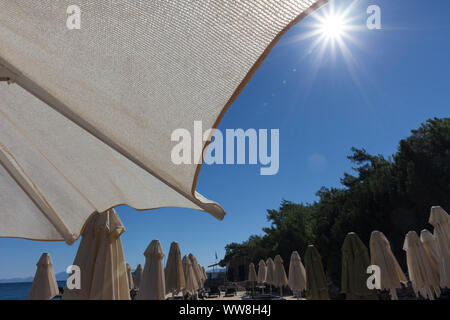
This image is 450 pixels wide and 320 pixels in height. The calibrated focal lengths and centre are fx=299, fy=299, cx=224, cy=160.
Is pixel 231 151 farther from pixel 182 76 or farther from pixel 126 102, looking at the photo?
pixel 182 76

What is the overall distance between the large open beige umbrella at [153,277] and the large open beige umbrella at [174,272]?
14.8 feet

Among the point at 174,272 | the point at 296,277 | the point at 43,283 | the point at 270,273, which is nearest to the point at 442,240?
the point at 296,277

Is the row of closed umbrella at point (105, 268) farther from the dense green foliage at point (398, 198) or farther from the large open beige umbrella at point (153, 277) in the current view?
the dense green foliage at point (398, 198)

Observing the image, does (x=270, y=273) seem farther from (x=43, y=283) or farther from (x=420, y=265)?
(x=43, y=283)

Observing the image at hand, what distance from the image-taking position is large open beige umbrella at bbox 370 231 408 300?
7.88 metres

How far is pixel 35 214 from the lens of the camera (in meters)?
4.23

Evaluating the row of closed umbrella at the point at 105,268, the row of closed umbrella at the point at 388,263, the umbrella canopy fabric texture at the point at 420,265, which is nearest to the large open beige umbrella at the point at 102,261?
the row of closed umbrella at the point at 105,268

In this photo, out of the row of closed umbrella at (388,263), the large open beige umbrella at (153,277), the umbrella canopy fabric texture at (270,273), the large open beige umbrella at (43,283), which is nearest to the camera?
the large open beige umbrella at (153,277)

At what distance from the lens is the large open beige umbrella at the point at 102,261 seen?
364 centimetres

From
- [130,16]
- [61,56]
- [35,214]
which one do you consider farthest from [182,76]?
[35,214]

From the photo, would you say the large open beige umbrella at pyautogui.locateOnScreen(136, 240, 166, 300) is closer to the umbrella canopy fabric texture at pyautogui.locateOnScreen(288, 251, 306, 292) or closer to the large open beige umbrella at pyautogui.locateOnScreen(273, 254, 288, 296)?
the umbrella canopy fabric texture at pyautogui.locateOnScreen(288, 251, 306, 292)

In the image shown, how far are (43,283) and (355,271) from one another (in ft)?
23.6

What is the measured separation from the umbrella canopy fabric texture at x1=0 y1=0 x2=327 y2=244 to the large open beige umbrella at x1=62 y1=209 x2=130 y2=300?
42 cm
